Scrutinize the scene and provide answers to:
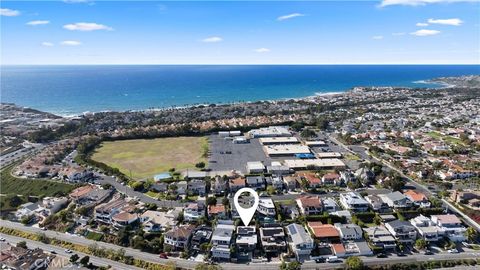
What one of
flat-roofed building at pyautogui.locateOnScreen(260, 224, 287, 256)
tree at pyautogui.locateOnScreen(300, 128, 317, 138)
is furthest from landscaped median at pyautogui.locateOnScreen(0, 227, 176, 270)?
tree at pyautogui.locateOnScreen(300, 128, 317, 138)

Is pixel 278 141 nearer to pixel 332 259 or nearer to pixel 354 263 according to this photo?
pixel 332 259

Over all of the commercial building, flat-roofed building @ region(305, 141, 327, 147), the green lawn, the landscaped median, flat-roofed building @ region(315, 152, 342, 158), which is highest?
the commercial building

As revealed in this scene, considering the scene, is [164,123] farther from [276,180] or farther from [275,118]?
[276,180]

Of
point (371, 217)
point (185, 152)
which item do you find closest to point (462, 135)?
point (371, 217)

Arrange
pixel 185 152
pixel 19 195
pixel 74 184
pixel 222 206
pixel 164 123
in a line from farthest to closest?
pixel 164 123 → pixel 185 152 → pixel 74 184 → pixel 19 195 → pixel 222 206

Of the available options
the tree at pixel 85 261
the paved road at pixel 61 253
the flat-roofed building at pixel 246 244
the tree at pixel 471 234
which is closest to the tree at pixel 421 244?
the tree at pixel 471 234

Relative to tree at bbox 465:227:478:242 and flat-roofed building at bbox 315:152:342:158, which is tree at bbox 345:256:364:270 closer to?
tree at bbox 465:227:478:242
